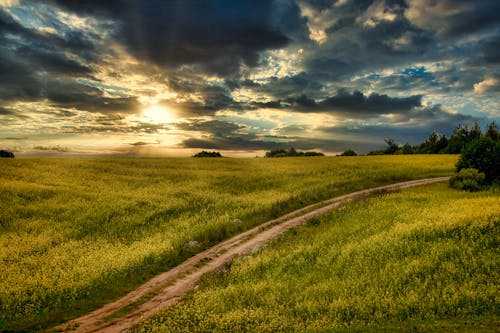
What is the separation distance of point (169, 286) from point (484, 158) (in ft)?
121

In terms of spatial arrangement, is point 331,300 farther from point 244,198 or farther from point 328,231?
point 244,198

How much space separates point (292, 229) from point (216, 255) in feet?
22.6

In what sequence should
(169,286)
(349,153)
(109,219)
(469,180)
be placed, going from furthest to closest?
1. (349,153)
2. (469,180)
3. (109,219)
4. (169,286)

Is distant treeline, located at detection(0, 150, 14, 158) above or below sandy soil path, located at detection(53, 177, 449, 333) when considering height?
above

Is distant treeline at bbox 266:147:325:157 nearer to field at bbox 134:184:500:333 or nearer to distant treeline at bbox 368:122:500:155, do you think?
distant treeline at bbox 368:122:500:155

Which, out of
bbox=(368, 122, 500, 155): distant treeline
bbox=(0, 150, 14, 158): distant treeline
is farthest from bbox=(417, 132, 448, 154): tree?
bbox=(0, 150, 14, 158): distant treeline

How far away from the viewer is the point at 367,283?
14.9 m

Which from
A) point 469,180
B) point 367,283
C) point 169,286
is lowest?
point 169,286

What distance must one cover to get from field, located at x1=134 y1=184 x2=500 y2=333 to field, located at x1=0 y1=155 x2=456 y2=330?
4957 mm

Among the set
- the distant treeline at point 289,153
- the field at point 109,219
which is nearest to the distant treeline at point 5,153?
the field at point 109,219

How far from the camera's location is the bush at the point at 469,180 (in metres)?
35.2

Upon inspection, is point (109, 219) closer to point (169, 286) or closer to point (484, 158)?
point (169, 286)

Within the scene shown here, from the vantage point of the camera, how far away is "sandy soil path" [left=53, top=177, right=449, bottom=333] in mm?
13484

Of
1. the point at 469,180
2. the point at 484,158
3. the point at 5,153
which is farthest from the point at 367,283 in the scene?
the point at 5,153
